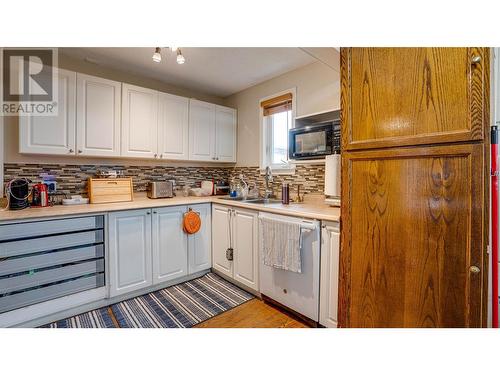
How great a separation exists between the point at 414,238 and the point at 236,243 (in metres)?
1.66

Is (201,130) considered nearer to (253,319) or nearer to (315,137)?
(315,137)

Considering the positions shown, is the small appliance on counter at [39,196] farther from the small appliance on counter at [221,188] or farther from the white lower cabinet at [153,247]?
the small appliance on counter at [221,188]

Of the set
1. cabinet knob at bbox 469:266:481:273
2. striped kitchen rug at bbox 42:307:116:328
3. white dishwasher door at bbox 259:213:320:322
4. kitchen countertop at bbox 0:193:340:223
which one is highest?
kitchen countertop at bbox 0:193:340:223

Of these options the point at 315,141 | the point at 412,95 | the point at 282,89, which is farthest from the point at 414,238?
the point at 282,89

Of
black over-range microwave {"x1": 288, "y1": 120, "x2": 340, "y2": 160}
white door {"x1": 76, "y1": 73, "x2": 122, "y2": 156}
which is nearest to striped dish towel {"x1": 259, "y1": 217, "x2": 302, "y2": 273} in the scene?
black over-range microwave {"x1": 288, "y1": 120, "x2": 340, "y2": 160}

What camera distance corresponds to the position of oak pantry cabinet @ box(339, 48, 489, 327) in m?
0.80

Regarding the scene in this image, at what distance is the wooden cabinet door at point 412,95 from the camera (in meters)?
0.79

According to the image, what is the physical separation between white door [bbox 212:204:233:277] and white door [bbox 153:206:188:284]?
0.34 m

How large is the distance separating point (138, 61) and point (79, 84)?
1.94 ft

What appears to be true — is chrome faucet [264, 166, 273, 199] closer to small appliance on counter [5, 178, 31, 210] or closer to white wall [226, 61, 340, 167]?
white wall [226, 61, 340, 167]

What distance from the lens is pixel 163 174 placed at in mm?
2877

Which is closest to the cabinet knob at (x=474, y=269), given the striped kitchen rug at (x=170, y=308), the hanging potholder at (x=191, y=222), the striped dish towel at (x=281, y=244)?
the striped dish towel at (x=281, y=244)

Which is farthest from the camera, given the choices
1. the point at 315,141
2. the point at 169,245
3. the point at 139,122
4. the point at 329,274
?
the point at 139,122

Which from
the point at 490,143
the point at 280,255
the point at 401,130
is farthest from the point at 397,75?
the point at 280,255
